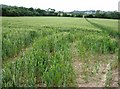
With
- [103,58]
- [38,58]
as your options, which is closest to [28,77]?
[38,58]

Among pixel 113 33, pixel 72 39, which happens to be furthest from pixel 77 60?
pixel 113 33

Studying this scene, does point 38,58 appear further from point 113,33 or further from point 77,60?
point 113,33

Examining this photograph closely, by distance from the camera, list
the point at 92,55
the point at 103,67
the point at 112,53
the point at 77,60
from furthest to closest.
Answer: the point at 112,53 < the point at 92,55 < the point at 77,60 < the point at 103,67

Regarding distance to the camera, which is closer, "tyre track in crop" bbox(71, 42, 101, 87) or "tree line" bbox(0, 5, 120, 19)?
"tyre track in crop" bbox(71, 42, 101, 87)

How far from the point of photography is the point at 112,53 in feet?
27.4

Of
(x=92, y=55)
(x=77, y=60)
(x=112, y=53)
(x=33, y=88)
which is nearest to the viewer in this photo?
(x=33, y=88)

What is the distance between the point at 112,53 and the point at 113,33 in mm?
4719

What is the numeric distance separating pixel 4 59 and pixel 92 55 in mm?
2246

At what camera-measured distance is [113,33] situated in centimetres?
1294

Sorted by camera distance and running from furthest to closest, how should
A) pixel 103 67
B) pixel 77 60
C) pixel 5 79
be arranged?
pixel 77 60 < pixel 103 67 < pixel 5 79

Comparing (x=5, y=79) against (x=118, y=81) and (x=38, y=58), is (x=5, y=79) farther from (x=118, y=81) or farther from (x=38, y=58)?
(x=118, y=81)

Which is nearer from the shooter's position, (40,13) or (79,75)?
(79,75)

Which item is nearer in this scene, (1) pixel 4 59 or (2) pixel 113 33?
(1) pixel 4 59

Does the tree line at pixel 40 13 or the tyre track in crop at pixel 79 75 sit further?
the tree line at pixel 40 13
